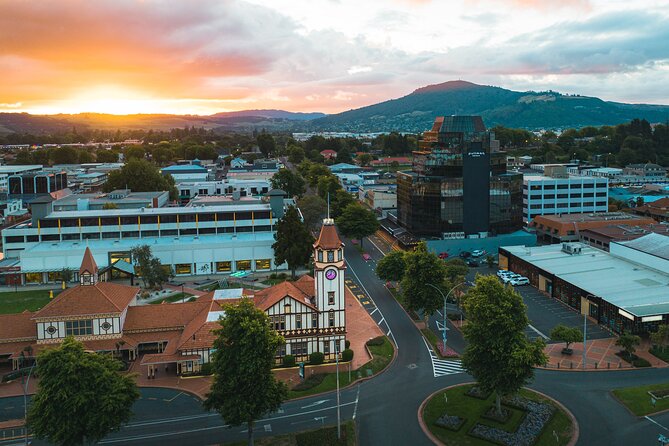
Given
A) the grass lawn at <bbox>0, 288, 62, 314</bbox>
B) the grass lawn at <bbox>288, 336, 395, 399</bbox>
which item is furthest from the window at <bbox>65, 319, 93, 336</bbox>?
the grass lawn at <bbox>288, 336, 395, 399</bbox>

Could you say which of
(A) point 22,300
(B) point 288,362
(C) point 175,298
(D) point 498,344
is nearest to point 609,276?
(D) point 498,344

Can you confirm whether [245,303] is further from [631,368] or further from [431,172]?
[431,172]

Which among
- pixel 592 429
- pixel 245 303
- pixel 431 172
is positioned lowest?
pixel 592 429

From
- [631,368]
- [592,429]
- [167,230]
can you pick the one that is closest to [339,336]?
[592,429]

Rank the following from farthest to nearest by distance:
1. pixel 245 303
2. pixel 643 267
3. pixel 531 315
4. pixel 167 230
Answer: pixel 167 230, pixel 643 267, pixel 531 315, pixel 245 303

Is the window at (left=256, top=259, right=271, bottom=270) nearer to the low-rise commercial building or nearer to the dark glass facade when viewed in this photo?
the dark glass facade

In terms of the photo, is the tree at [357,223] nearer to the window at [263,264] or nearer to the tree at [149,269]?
the window at [263,264]
